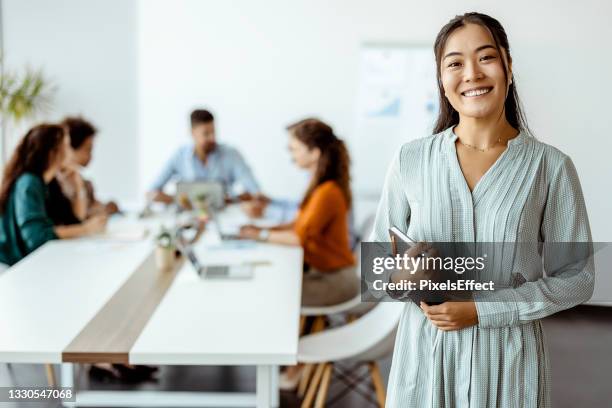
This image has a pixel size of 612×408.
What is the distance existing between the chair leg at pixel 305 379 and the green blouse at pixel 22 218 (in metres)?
1.43

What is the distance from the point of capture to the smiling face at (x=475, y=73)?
5.39 feet

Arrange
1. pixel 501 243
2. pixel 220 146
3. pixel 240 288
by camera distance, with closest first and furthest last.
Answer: pixel 501 243 → pixel 240 288 → pixel 220 146

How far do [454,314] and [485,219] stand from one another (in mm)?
226

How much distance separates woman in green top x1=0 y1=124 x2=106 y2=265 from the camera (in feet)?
11.4

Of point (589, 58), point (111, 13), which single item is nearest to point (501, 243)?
point (589, 58)

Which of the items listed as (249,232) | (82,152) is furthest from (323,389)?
(82,152)

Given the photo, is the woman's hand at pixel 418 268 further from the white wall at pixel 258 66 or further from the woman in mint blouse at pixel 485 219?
the white wall at pixel 258 66

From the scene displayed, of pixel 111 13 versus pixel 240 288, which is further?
pixel 111 13

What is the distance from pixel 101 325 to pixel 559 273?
59.3 inches

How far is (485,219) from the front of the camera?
169cm

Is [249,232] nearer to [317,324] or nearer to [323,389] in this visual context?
[317,324]

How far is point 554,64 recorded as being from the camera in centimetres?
203

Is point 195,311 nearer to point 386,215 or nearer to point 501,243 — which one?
point 386,215

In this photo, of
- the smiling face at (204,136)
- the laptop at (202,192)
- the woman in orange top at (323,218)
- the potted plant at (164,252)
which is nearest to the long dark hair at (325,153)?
the woman in orange top at (323,218)
